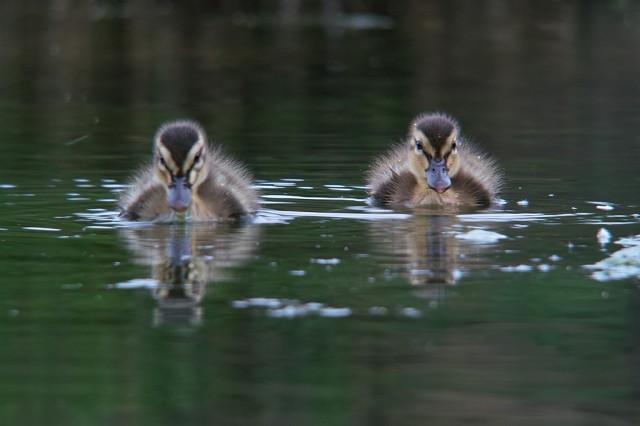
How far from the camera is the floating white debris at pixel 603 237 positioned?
8758 millimetres

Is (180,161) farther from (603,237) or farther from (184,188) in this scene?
(603,237)

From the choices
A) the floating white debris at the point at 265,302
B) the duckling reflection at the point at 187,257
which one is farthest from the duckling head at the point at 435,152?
the floating white debris at the point at 265,302

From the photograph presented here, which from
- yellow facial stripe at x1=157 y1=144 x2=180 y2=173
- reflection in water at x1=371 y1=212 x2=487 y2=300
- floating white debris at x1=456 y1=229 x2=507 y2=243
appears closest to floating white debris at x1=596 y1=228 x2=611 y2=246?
floating white debris at x1=456 y1=229 x2=507 y2=243

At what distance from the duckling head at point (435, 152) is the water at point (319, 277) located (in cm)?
35

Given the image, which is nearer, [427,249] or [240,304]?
[240,304]

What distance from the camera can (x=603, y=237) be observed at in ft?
29.1

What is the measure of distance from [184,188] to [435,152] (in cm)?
195

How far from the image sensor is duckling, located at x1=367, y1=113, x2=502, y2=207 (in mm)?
10602

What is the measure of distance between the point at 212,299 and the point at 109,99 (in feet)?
40.5

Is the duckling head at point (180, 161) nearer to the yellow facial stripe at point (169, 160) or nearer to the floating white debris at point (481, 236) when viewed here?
the yellow facial stripe at point (169, 160)

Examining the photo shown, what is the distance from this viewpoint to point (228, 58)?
1024 inches

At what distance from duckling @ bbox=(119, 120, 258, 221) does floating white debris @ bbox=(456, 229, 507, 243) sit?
5.13 feet

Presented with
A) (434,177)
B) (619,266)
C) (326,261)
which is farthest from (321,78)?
(619,266)

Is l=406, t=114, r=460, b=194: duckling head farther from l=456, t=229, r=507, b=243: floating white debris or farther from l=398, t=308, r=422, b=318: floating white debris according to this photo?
l=398, t=308, r=422, b=318: floating white debris
